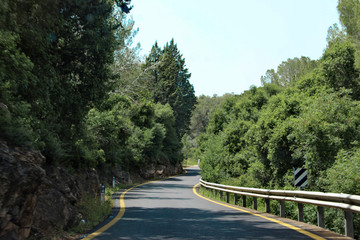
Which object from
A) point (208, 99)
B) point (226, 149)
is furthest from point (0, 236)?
point (208, 99)

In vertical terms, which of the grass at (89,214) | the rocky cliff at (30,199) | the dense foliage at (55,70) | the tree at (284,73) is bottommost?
the grass at (89,214)

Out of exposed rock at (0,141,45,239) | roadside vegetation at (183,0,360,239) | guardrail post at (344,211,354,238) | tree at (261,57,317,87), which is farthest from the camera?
tree at (261,57,317,87)

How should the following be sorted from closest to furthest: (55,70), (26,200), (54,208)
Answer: (26,200) < (54,208) < (55,70)

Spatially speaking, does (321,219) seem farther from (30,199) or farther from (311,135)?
(311,135)

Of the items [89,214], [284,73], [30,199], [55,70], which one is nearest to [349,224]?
[30,199]

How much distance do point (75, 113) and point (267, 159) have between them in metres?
14.4

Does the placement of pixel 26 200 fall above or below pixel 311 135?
below

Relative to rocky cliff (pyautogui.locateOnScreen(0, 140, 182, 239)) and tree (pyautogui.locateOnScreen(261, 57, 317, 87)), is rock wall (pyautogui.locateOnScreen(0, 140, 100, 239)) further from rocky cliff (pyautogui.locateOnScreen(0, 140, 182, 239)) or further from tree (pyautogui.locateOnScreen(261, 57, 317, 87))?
tree (pyautogui.locateOnScreen(261, 57, 317, 87))

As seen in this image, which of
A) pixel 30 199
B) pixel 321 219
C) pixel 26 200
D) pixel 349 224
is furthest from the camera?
pixel 321 219

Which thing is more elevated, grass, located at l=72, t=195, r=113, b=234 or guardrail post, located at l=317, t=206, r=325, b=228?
grass, located at l=72, t=195, r=113, b=234

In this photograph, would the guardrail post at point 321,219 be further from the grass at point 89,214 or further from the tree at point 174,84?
the tree at point 174,84

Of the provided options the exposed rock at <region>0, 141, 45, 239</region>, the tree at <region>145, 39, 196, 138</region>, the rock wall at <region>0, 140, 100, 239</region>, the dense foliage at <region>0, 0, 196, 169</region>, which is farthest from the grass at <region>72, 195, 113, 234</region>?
the tree at <region>145, 39, 196, 138</region>

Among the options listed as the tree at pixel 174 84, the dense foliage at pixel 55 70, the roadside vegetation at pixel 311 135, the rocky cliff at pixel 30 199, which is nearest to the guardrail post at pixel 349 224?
the rocky cliff at pixel 30 199

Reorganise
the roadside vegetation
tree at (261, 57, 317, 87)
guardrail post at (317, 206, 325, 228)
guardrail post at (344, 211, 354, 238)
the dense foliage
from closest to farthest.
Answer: guardrail post at (344, 211, 354, 238) → guardrail post at (317, 206, 325, 228) → the dense foliage → the roadside vegetation → tree at (261, 57, 317, 87)
